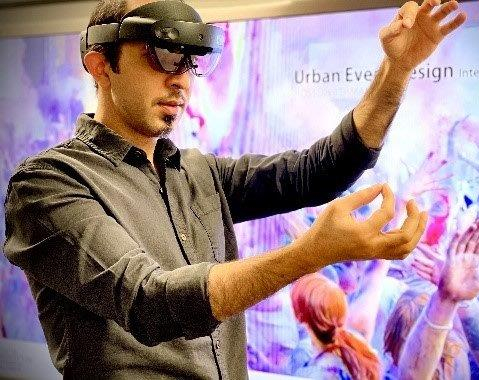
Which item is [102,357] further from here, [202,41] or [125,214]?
[202,41]

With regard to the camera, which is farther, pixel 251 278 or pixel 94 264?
pixel 94 264

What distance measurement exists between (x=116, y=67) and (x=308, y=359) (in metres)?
1.11

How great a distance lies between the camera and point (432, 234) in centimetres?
197

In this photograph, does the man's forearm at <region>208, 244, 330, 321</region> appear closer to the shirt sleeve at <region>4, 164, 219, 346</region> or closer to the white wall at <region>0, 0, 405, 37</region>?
the shirt sleeve at <region>4, 164, 219, 346</region>

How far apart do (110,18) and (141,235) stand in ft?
1.55

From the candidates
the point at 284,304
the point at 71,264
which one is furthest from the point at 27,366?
the point at 71,264

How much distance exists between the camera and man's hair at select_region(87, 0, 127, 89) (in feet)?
4.85

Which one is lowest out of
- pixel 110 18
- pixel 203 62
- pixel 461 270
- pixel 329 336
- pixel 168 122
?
pixel 329 336

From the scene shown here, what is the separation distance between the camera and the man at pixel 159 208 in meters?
1.07

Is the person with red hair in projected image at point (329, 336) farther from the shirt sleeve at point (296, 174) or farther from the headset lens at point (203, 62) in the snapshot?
the headset lens at point (203, 62)

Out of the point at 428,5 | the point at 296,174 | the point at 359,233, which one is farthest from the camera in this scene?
the point at 296,174

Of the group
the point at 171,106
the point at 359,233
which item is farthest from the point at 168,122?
the point at 359,233

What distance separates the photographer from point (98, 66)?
4.96 feet

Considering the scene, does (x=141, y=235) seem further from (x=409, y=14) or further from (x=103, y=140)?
(x=409, y=14)
